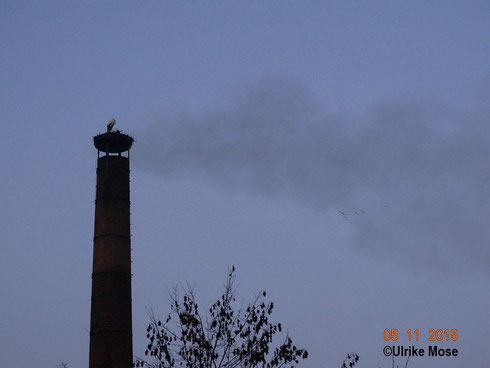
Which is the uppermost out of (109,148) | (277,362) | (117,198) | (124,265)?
(109,148)

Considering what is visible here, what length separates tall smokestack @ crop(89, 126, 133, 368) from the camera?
115 ft

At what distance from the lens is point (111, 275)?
35719 millimetres

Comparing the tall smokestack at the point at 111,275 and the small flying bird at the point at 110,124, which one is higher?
the small flying bird at the point at 110,124

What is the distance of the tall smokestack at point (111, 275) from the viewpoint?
3509 centimetres

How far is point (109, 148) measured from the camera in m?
38.7

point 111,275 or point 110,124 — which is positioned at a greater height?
point 110,124

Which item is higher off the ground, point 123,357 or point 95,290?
Answer: point 95,290

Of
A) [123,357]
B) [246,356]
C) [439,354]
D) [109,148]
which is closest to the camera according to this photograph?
[246,356]

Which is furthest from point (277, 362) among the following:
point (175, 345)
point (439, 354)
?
point (439, 354)

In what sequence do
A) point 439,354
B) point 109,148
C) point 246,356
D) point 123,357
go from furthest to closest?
point 109,148, point 123,357, point 439,354, point 246,356

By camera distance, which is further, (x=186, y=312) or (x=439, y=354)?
(x=439, y=354)

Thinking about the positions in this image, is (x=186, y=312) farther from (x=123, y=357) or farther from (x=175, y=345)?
(x=123, y=357)

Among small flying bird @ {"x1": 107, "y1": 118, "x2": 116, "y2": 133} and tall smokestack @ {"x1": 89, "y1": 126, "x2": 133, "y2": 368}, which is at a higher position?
small flying bird @ {"x1": 107, "y1": 118, "x2": 116, "y2": 133}

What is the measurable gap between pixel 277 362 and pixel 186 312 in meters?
2.68
